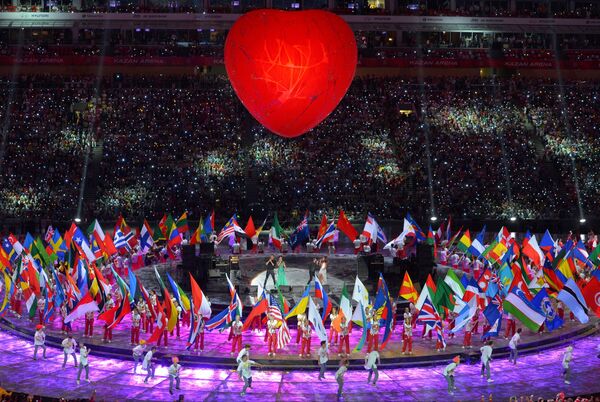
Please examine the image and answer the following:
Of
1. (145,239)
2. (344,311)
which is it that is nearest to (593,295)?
(344,311)

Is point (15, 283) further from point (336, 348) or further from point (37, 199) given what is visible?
point (37, 199)

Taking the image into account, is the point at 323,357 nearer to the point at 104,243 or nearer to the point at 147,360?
the point at 147,360

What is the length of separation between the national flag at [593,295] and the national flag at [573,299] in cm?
34

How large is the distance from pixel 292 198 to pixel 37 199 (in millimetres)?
14350

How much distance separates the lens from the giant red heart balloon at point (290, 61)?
87.3 ft

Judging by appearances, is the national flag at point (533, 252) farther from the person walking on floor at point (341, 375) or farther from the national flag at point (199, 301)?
the national flag at point (199, 301)

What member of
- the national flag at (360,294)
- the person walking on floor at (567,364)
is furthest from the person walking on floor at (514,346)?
the national flag at (360,294)

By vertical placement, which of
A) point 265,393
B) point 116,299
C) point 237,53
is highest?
point 237,53

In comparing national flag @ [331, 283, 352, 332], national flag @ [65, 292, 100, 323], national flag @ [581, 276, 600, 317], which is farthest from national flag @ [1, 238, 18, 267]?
national flag @ [581, 276, 600, 317]

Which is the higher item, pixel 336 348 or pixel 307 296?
pixel 307 296

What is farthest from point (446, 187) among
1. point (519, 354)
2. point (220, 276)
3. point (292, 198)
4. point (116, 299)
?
point (116, 299)

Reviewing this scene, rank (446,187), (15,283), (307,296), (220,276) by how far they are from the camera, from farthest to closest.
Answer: (446,187) → (220,276) → (15,283) → (307,296)

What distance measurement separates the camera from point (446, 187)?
49094mm

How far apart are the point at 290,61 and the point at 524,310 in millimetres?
10694
